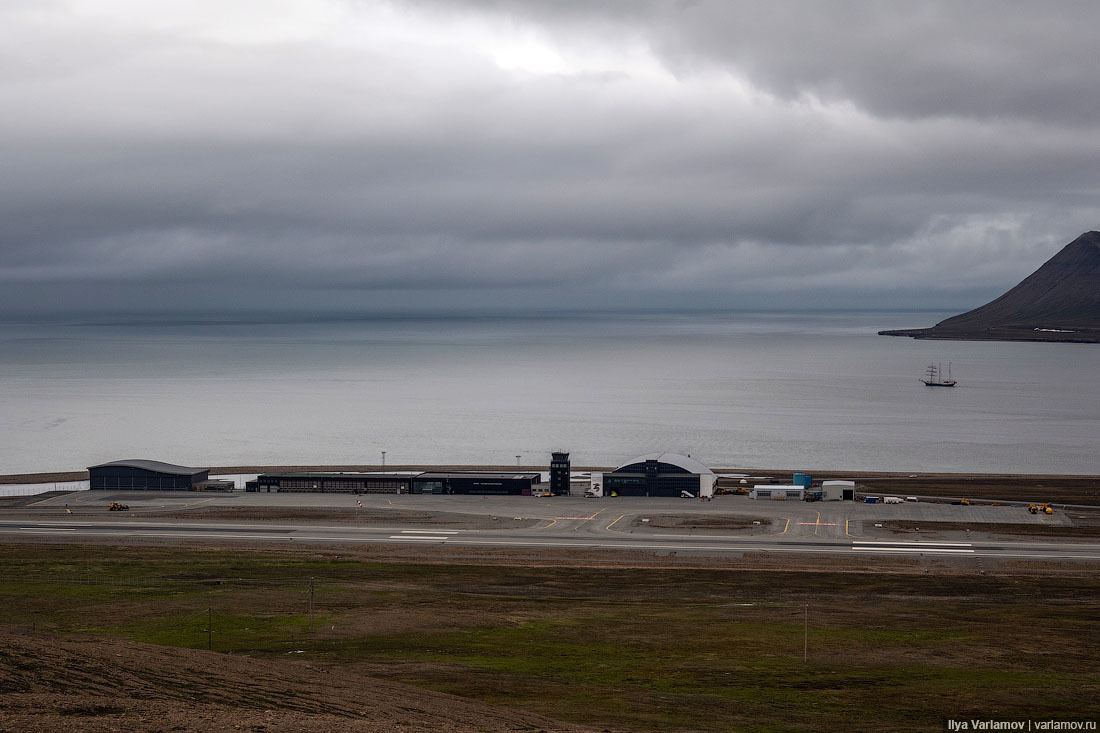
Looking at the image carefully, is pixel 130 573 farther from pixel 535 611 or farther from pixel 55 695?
pixel 55 695

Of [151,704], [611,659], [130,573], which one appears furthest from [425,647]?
[130,573]

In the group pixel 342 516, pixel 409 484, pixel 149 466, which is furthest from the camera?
pixel 149 466

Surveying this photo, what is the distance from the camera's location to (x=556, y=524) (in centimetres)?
7950

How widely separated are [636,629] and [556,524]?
29.8 m

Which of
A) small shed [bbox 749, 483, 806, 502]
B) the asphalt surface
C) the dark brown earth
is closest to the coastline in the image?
small shed [bbox 749, 483, 806, 502]

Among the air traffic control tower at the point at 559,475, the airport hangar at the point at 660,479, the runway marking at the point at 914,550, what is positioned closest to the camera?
the runway marking at the point at 914,550

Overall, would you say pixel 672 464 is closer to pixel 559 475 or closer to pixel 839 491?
pixel 559 475

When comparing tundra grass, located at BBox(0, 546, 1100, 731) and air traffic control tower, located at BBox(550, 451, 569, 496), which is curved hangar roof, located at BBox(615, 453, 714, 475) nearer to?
air traffic control tower, located at BBox(550, 451, 569, 496)

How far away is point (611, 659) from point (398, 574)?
22721 millimetres

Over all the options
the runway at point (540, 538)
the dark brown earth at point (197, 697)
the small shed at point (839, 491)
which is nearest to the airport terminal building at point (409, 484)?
the runway at point (540, 538)

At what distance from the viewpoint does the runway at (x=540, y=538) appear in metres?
68.6

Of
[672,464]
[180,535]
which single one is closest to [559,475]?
[672,464]

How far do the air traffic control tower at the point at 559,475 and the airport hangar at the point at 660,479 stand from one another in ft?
12.6

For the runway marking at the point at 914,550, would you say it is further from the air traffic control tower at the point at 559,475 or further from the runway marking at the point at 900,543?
the air traffic control tower at the point at 559,475
